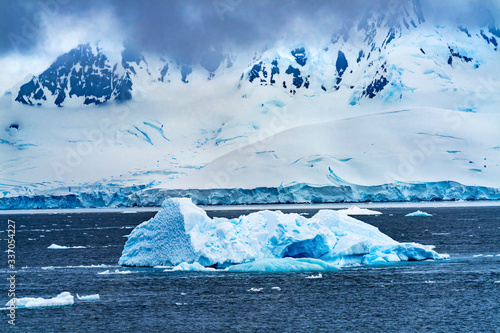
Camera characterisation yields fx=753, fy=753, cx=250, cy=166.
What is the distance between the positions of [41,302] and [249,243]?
32.2 ft

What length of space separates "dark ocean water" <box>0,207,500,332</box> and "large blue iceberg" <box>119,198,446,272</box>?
812 mm

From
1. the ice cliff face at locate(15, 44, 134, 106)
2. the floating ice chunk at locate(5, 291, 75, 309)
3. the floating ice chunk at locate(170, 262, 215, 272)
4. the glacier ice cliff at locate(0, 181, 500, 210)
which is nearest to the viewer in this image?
the floating ice chunk at locate(5, 291, 75, 309)

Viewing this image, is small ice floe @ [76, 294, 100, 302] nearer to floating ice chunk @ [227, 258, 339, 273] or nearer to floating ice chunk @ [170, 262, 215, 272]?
floating ice chunk @ [170, 262, 215, 272]

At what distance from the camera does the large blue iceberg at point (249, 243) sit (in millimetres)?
28609

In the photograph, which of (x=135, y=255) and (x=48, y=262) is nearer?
(x=135, y=255)

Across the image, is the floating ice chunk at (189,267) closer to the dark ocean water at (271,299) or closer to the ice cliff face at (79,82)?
the dark ocean water at (271,299)

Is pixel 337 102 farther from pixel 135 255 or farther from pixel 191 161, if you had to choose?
pixel 135 255

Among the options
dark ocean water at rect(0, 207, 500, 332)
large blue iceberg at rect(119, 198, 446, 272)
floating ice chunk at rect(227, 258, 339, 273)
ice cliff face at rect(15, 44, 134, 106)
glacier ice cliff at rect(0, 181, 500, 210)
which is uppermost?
ice cliff face at rect(15, 44, 134, 106)

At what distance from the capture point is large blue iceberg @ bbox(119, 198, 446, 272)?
93.9 ft

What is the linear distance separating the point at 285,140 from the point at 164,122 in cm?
4500

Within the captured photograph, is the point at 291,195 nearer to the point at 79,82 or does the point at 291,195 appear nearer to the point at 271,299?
the point at 271,299

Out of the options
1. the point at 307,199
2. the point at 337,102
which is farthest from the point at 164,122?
the point at 307,199

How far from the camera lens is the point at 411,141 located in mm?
112562

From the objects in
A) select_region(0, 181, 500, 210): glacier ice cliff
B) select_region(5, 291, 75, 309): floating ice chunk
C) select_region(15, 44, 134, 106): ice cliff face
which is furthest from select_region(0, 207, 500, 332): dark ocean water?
select_region(15, 44, 134, 106): ice cliff face
